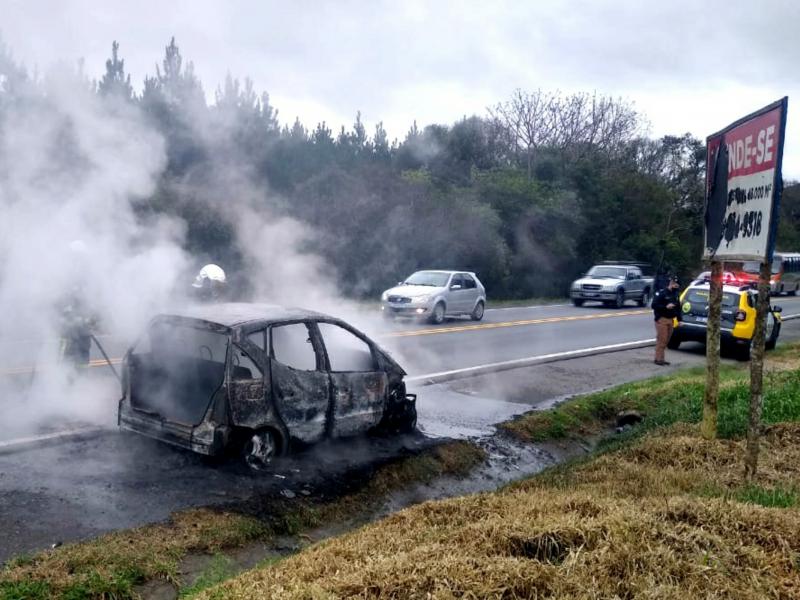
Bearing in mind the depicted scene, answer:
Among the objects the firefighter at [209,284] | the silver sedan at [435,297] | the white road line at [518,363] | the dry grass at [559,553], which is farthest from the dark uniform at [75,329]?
the silver sedan at [435,297]

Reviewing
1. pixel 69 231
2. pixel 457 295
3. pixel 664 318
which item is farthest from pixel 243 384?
pixel 457 295

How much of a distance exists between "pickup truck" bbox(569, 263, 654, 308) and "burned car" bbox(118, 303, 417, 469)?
75.8ft

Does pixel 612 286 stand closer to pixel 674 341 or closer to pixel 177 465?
pixel 674 341

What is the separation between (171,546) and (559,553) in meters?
2.49

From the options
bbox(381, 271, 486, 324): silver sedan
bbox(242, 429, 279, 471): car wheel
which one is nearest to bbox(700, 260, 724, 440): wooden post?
bbox(242, 429, 279, 471): car wheel

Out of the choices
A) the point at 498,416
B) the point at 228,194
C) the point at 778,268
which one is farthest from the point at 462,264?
the point at 778,268

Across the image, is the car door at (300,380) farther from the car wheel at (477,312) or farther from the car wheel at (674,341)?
the car wheel at (477,312)

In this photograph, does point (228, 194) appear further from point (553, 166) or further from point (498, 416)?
point (553, 166)

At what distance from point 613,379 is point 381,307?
831 centimetres

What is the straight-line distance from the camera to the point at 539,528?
4.18 m

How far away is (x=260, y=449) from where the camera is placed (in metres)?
6.54

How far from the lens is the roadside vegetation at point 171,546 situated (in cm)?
424

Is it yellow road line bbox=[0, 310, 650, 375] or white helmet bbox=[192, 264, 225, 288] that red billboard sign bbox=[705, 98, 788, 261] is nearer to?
white helmet bbox=[192, 264, 225, 288]

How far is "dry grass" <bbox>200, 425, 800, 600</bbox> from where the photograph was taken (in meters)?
3.61
